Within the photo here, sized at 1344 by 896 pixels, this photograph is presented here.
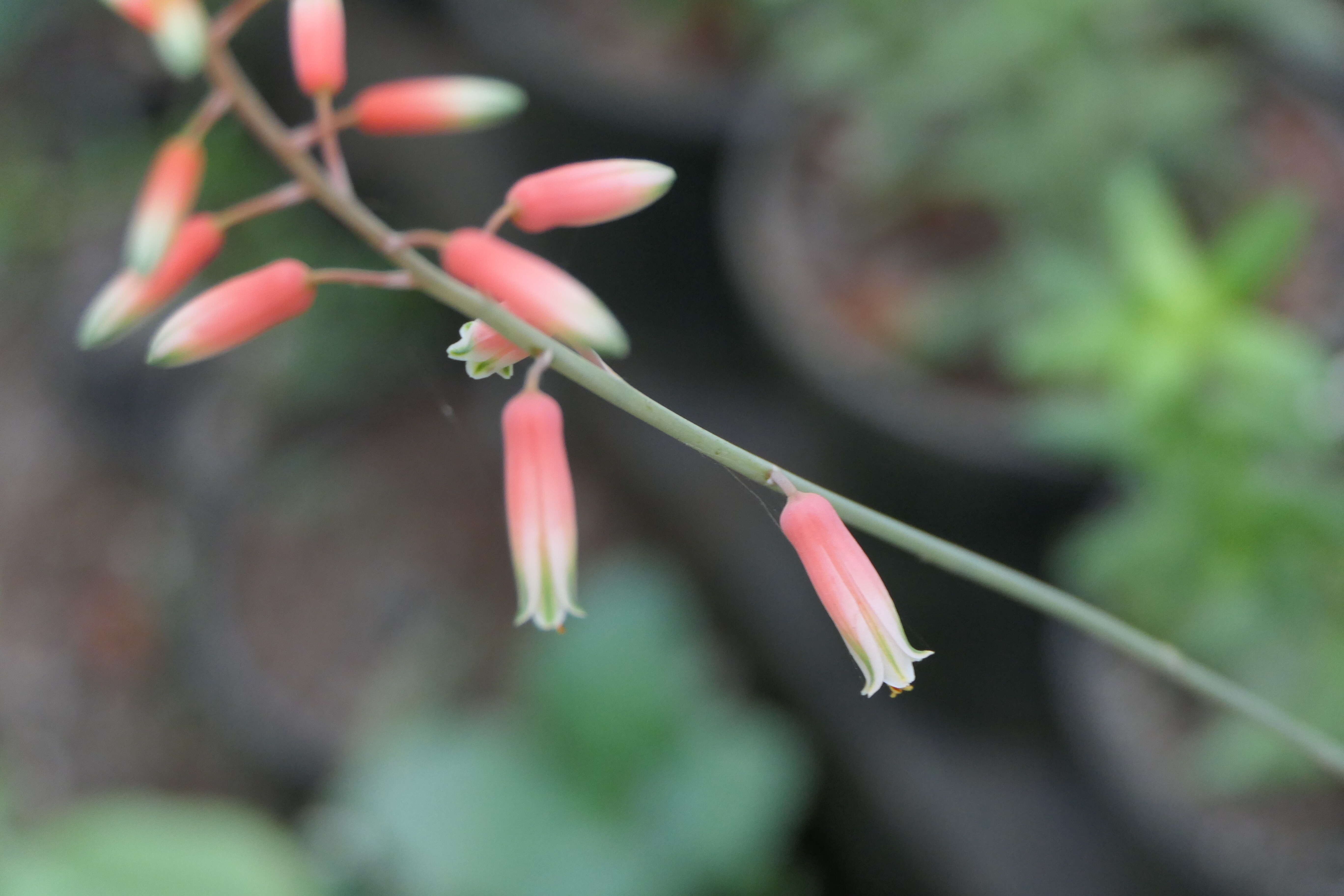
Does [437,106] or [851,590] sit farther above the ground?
[437,106]

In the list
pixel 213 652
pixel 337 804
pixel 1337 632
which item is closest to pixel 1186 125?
pixel 1337 632

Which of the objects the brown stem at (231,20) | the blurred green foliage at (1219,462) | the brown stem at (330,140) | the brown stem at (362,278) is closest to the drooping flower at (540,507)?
the brown stem at (362,278)

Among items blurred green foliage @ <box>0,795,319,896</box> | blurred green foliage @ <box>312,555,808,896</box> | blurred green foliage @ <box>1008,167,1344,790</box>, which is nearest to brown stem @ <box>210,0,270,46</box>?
blurred green foliage @ <box>1008,167,1344,790</box>

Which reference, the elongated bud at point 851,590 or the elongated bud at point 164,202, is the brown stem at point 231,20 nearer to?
the elongated bud at point 164,202

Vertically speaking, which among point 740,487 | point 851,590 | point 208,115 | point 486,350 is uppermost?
point 740,487

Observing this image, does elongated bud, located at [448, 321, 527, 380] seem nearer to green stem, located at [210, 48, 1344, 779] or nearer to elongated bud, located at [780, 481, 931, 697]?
green stem, located at [210, 48, 1344, 779]

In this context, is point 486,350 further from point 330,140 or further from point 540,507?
point 330,140

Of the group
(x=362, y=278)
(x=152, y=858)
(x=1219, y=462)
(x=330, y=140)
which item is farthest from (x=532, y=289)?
(x=152, y=858)

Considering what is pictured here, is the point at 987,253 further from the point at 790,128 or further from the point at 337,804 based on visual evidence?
the point at 337,804
